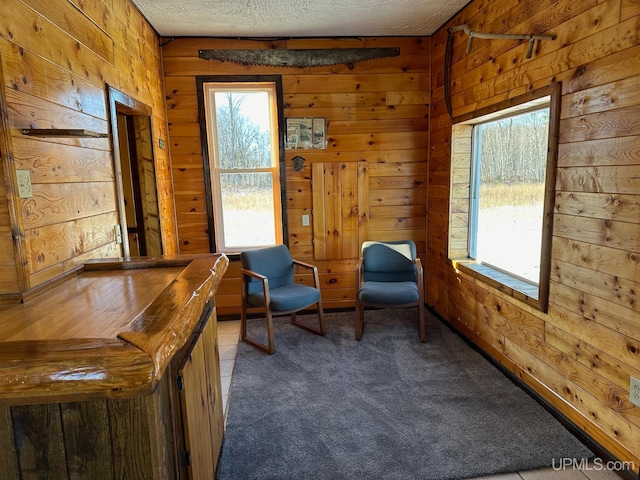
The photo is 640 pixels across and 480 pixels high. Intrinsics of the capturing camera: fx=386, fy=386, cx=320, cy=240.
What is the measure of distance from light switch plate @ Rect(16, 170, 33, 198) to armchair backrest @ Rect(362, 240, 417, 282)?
8.53 feet

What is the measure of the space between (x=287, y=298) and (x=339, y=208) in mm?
1156

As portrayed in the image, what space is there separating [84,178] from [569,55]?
2.59m

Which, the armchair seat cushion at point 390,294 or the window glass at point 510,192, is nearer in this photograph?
the window glass at point 510,192

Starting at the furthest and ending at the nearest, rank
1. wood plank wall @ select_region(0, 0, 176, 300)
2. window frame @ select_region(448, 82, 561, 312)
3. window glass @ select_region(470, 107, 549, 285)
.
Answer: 1. window glass @ select_region(470, 107, 549, 285)
2. window frame @ select_region(448, 82, 561, 312)
3. wood plank wall @ select_region(0, 0, 176, 300)

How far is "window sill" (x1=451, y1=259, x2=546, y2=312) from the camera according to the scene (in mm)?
2360

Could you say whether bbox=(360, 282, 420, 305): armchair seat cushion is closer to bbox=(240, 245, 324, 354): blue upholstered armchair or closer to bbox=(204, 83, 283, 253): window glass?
bbox=(240, 245, 324, 354): blue upholstered armchair

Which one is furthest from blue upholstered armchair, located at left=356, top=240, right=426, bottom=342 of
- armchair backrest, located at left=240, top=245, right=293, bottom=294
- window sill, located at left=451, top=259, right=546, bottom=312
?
armchair backrest, located at left=240, top=245, right=293, bottom=294

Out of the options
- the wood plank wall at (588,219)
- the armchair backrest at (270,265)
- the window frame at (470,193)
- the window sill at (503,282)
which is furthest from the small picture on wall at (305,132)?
the window sill at (503,282)

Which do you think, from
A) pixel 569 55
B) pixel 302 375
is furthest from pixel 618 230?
pixel 302 375

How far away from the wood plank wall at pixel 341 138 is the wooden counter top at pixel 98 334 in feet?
7.02

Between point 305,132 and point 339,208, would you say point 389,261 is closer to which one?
point 339,208

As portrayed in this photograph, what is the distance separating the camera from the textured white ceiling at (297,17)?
287 centimetres

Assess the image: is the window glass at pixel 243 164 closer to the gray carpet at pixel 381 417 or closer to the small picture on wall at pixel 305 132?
the small picture on wall at pixel 305 132

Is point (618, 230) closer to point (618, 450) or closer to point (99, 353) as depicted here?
point (618, 450)
